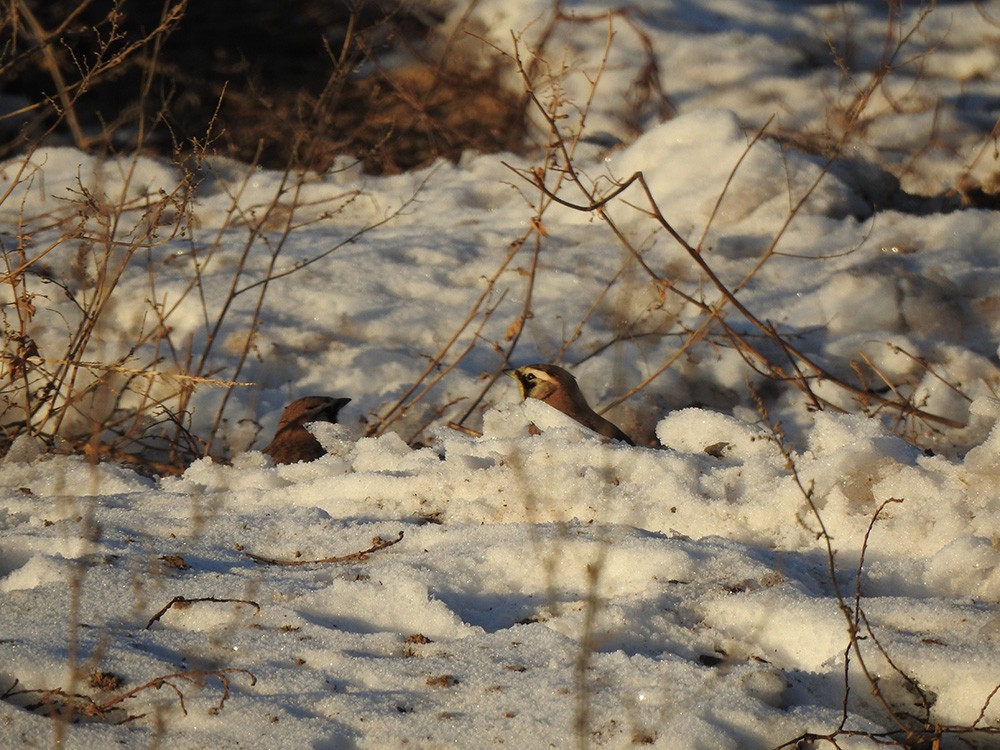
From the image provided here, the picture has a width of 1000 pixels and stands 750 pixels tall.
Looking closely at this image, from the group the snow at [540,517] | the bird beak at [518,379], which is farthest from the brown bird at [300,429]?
the bird beak at [518,379]

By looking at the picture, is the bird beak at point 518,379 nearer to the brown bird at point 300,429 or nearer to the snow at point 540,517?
the snow at point 540,517

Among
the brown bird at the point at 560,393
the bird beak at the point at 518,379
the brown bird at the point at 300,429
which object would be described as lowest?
the brown bird at the point at 300,429

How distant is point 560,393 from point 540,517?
1.54 m

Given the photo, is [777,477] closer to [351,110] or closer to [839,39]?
[351,110]

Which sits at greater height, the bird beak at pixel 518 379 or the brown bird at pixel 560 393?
the brown bird at pixel 560 393

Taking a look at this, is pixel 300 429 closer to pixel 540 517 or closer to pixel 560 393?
pixel 560 393

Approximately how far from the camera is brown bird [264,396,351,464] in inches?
197

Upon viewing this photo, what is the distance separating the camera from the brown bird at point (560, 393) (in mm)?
4941

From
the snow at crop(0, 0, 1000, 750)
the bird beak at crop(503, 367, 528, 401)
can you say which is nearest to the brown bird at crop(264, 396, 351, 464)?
the snow at crop(0, 0, 1000, 750)

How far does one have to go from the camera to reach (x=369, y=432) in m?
5.41

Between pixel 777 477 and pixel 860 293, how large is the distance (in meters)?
3.25

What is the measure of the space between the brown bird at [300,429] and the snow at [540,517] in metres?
0.23

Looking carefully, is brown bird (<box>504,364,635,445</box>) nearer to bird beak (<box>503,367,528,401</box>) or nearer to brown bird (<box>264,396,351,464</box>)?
bird beak (<box>503,367,528,401</box>)

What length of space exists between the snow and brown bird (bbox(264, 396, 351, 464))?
0.23 m
